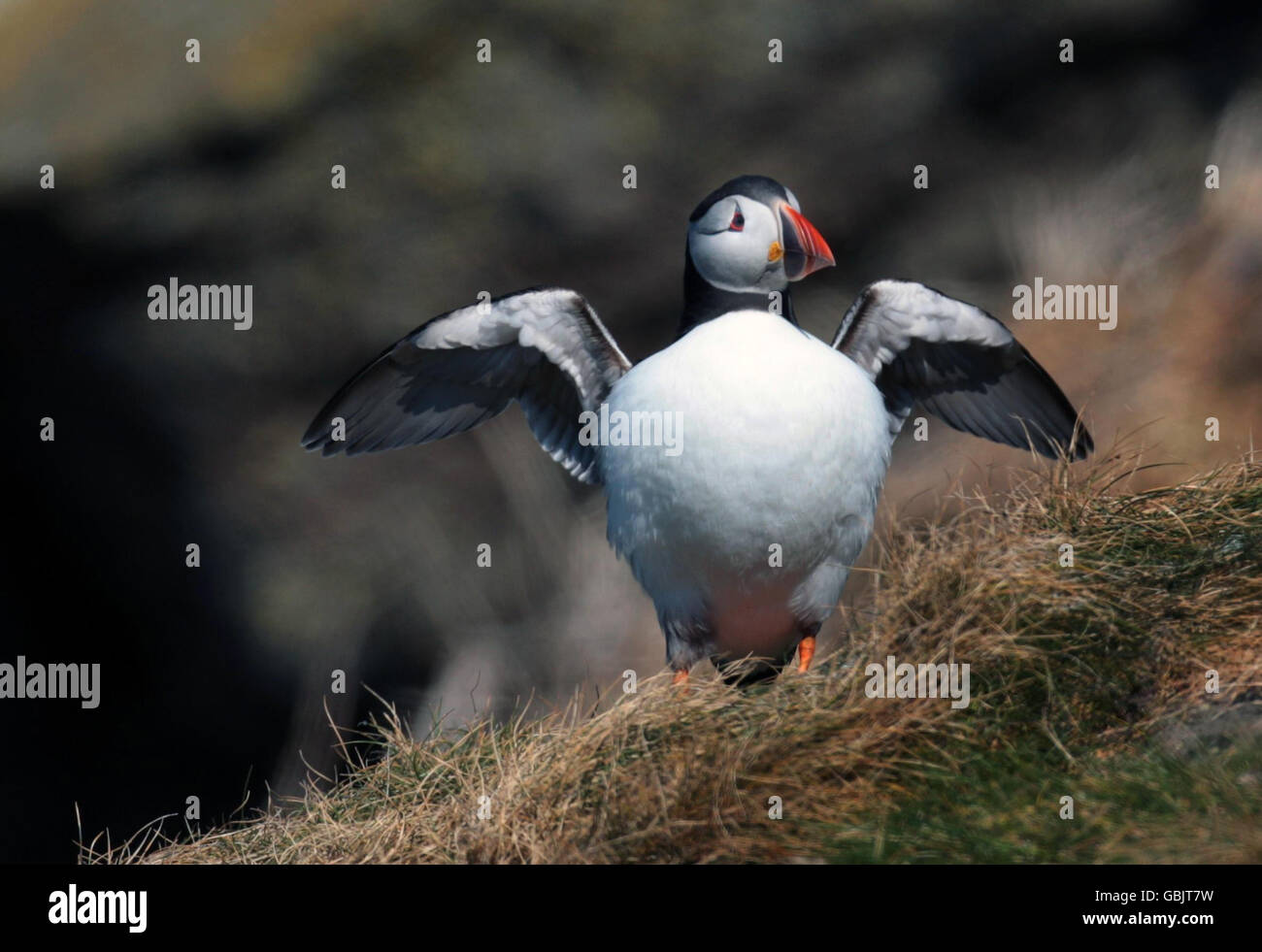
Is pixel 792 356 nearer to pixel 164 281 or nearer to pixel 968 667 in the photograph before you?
pixel 968 667

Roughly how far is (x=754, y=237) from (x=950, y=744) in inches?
83.9

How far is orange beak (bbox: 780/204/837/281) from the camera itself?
4.72 m

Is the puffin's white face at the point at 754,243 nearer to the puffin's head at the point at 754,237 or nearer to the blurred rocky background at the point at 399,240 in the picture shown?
the puffin's head at the point at 754,237

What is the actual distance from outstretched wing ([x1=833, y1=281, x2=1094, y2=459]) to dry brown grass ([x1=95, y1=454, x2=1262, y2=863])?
1.30 meters

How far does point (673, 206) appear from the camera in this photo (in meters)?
8.83

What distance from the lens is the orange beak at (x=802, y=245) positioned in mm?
4719
